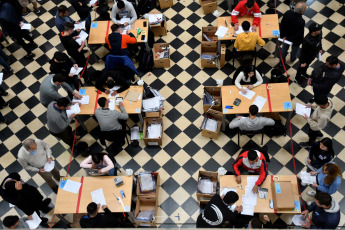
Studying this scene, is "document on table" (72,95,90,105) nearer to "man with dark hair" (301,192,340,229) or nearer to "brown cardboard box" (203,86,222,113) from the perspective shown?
"brown cardboard box" (203,86,222,113)

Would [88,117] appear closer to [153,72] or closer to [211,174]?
[153,72]

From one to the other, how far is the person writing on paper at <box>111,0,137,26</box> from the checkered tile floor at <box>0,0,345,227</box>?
110 cm

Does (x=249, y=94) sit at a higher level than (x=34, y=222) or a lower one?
higher

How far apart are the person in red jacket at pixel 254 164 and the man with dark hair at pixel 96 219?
2.40 m

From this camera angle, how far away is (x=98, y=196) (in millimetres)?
6109

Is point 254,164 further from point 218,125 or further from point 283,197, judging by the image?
point 218,125

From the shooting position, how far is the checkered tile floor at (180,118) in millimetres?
7156

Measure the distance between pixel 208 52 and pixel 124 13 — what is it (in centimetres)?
249

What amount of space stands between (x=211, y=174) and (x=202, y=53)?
3.65 metres

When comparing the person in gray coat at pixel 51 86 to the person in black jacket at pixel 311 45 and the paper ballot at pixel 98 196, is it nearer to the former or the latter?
the paper ballot at pixel 98 196

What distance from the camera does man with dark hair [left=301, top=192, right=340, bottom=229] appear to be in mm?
5082

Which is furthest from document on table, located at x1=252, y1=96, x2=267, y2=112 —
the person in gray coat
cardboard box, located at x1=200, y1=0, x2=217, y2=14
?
the person in gray coat

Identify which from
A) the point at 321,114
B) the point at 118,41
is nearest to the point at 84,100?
the point at 118,41

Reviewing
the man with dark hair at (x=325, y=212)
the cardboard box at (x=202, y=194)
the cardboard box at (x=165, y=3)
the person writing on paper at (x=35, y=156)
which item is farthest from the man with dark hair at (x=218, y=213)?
the cardboard box at (x=165, y=3)
